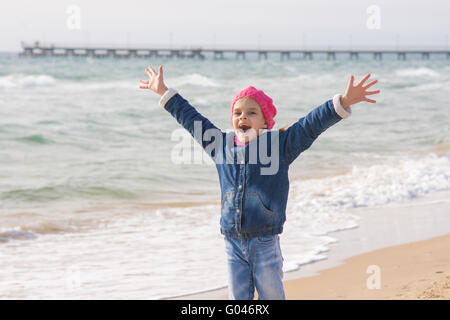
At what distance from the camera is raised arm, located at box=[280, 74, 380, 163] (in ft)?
9.53

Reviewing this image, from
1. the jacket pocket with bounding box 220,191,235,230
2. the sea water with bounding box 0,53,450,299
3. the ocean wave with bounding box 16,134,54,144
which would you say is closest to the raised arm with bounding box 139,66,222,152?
the jacket pocket with bounding box 220,191,235,230

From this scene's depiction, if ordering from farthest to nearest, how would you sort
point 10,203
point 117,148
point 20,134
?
1. point 20,134
2. point 117,148
3. point 10,203

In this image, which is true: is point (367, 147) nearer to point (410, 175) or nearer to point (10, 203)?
point (410, 175)

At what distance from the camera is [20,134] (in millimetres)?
15078

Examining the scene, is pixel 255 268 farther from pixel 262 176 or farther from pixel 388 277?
pixel 388 277

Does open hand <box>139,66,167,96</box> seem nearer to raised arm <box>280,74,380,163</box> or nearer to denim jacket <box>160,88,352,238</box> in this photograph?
denim jacket <box>160,88,352,238</box>

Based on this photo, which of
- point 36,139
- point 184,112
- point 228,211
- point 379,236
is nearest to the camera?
point 228,211

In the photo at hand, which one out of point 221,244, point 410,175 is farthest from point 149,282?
point 410,175

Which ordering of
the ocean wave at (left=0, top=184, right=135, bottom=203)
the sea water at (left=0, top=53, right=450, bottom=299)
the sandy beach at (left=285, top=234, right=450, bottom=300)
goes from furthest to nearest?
the ocean wave at (left=0, top=184, right=135, bottom=203) → the sea water at (left=0, top=53, right=450, bottom=299) → the sandy beach at (left=285, top=234, right=450, bottom=300)

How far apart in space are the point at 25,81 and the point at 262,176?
1198 inches

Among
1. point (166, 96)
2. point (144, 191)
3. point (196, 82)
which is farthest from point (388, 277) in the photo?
point (196, 82)

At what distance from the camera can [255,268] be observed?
9.75 ft

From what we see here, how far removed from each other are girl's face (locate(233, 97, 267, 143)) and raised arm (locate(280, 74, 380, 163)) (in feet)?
0.46
